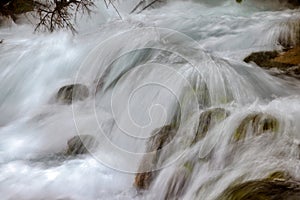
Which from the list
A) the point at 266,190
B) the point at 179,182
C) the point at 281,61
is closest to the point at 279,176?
the point at 266,190

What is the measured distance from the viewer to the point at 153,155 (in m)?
3.98

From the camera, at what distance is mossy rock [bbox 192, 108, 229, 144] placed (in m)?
4.06

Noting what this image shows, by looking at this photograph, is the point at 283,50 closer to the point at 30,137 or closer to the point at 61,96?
the point at 61,96

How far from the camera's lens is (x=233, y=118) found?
414cm

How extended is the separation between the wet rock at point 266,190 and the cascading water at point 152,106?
13cm

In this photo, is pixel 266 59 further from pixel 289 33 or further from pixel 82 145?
pixel 82 145

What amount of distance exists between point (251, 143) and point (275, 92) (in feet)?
4.60

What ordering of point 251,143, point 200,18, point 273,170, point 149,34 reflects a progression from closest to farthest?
point 273,170 → point 251,143 → point 149,34 → point 200,18

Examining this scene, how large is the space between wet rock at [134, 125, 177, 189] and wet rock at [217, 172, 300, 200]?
2.67 feet

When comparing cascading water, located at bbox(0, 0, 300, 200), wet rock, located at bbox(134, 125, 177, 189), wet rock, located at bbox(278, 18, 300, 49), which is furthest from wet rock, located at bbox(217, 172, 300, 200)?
wet rock, located at bbox(278, 18, 300, 49)

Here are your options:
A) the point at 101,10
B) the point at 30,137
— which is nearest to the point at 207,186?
the point at 30,137

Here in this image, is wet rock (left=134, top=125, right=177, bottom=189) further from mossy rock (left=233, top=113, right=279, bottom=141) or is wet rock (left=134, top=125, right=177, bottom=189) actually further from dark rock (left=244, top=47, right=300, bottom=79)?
dark rock (left=244, top=47, right=300, bottom=79)

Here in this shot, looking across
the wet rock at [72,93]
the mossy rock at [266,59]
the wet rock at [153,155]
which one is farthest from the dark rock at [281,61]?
the wet rock at [72,93]

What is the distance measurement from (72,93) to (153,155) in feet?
6.65
